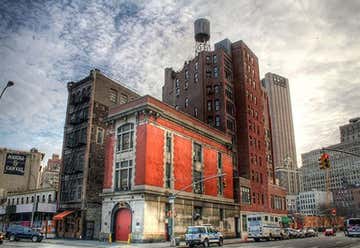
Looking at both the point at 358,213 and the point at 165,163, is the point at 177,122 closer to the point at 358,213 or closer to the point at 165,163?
the point at 165,163

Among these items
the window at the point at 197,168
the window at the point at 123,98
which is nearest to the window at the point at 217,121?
the window at the point at 197,168

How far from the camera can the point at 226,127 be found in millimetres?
65375

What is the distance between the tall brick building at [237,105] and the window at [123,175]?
84.3 feet

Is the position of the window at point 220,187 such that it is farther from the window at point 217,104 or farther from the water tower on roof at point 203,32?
the water tower on roof at point 203,32

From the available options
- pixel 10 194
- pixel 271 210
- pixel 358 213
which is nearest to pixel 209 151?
pixel 271 210

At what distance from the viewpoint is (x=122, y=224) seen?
137ft

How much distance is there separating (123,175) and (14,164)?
2269 centimetres

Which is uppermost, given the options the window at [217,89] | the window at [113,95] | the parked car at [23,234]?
the window at [217,89]

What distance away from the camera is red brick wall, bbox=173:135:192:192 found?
46.2m

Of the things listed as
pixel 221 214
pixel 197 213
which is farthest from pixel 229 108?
pixel 197 213

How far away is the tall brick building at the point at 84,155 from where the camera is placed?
5062cm

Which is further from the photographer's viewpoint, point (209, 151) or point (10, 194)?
point (10, 194)

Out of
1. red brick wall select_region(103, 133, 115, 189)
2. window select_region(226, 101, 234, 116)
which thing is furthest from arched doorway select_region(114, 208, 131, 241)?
window select_region(226, 101, 234, 116)

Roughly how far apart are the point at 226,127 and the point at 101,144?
946 inches
